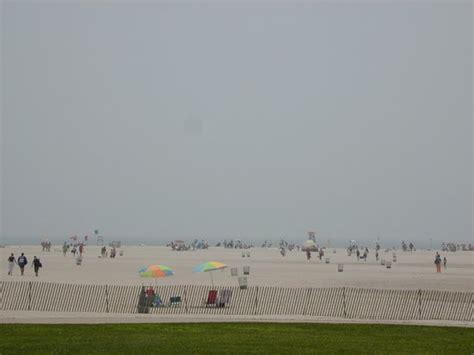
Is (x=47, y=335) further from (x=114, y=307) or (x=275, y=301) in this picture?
(x=275, y=301)

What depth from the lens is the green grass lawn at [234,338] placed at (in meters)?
17.3

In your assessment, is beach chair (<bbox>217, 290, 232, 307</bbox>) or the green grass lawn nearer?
the green grass lawn

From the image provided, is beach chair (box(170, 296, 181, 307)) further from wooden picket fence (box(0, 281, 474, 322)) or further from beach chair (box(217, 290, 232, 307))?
beach chair (box(217, 290, 232, 307))

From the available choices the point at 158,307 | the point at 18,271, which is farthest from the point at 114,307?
the point at 18,271

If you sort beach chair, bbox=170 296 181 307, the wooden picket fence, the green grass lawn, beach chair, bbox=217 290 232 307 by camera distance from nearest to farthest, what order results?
the green grass lawn < the wooden picket fence < beach chair, bbox=170 296 181 307 < beach chair, bbox=217 290 232 307

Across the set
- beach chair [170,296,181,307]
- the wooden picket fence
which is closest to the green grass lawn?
the wooden picket fence

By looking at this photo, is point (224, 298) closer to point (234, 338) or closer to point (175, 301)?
point (175, 301)

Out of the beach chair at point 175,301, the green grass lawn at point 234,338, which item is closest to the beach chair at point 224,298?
the beach chair at point 175,301

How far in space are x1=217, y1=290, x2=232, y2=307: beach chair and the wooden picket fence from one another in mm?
218

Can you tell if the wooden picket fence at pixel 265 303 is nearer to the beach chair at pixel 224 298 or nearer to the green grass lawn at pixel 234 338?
the beach chair at pixel 224 298

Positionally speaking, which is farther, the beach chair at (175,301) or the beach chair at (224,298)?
the beach chair at (224,298)

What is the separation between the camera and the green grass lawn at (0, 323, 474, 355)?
56.7 feet

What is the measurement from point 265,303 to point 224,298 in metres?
1.68

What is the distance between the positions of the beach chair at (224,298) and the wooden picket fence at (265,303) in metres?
0.22
